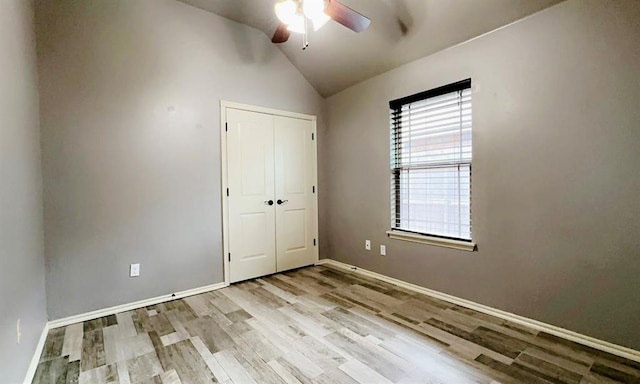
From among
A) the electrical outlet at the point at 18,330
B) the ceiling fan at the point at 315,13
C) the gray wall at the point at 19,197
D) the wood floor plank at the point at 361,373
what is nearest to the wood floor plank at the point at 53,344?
the gray wall at the point at 19,197

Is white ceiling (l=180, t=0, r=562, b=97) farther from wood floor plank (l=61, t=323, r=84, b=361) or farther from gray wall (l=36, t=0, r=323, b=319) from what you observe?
wood floor plank (l=61, t=323, r=84, b=361)

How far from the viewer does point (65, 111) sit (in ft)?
8.27

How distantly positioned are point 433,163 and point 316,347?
6.82 ft

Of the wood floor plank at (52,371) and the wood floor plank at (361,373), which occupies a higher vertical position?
the wood floor plank at (52,371)

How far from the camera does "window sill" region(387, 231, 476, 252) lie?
9.02 feet

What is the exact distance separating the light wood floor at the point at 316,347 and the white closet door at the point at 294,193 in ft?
3.64

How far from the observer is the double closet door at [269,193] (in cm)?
350

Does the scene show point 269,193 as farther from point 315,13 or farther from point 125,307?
point 315,13

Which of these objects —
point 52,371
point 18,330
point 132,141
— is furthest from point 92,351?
point 132,141

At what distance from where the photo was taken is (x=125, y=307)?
2.78 metres

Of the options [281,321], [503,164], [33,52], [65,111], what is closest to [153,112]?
[65,111]

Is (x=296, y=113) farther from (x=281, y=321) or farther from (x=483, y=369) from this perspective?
(x=483, y=369)

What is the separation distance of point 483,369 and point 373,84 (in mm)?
3034

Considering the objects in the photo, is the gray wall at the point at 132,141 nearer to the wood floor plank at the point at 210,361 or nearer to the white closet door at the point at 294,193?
the white closet door at the point at 294,193
